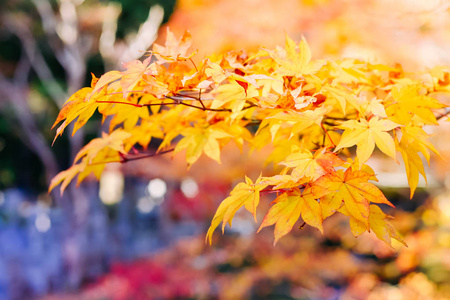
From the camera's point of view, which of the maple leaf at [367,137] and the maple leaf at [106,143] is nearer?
the maple leaf at [367,137]

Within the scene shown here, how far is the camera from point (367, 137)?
2.97 feet

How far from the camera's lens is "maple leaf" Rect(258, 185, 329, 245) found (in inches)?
34.0

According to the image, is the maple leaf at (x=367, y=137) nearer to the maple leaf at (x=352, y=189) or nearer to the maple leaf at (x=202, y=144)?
the maple leaf at (x=352, y=189)

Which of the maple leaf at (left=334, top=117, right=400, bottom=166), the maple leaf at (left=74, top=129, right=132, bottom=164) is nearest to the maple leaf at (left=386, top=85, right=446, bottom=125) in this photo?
the maple leaf at (left=334, top=117, right=400, bottom=166)

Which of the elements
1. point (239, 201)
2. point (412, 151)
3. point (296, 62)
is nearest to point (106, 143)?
point (239, 201)

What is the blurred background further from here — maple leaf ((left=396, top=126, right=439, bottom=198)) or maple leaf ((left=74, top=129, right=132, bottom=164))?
maple leaf ((left=74, top=129, right=132, bottom=164))

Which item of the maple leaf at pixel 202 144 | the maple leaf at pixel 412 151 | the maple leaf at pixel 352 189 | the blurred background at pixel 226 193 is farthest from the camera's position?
the blurred background at pixel 226 193

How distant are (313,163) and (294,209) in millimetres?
123

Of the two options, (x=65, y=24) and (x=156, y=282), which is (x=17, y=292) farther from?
(x=65, y=24)

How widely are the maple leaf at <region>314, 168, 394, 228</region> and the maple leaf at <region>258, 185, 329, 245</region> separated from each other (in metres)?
0.03

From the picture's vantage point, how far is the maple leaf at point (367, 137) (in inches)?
34.6

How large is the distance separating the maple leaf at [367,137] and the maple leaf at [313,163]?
30 mm

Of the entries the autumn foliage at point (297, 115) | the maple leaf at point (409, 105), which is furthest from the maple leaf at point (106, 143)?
the maple leaf at point (409, 105)

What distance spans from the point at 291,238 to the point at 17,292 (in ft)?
15.6
